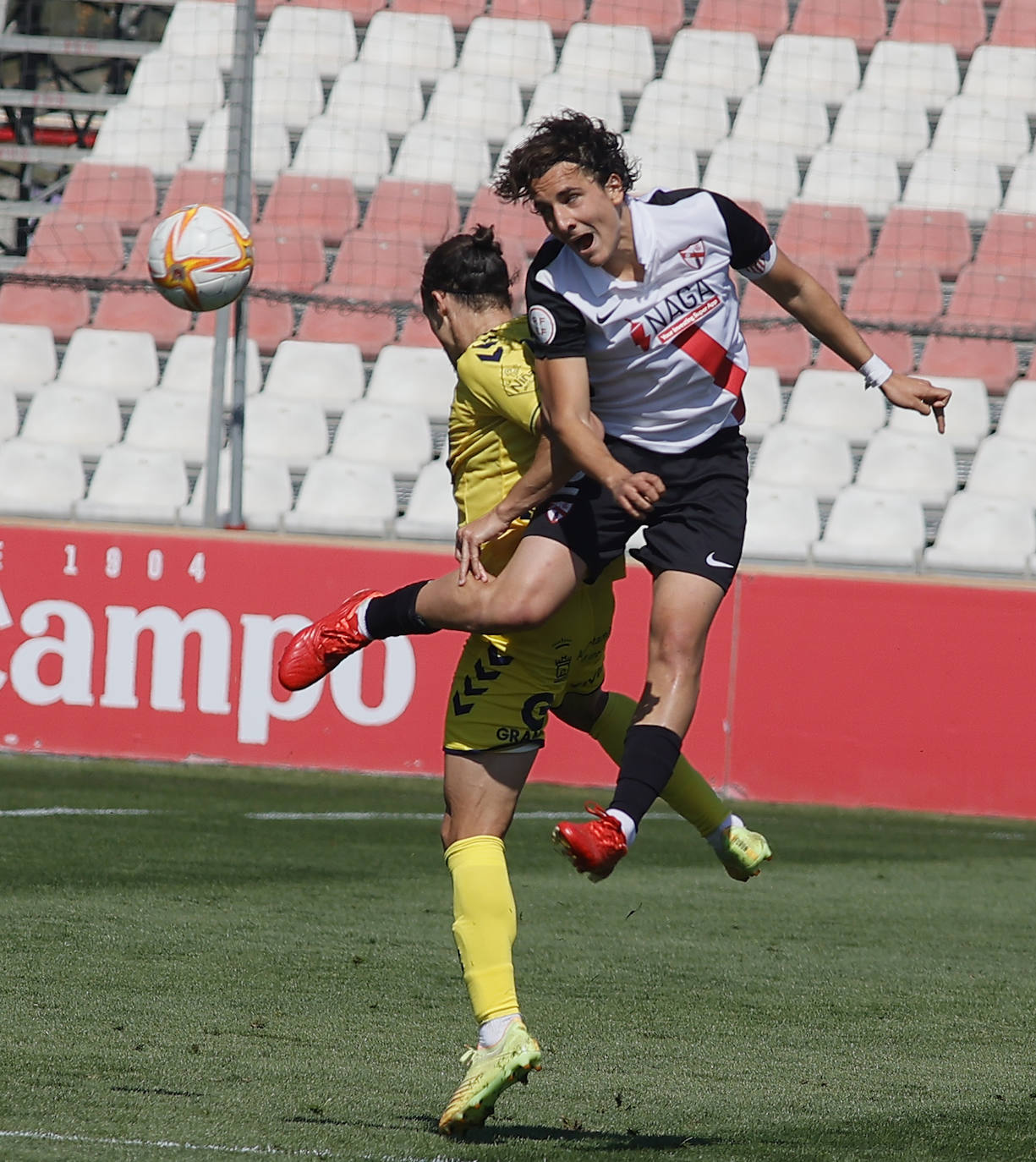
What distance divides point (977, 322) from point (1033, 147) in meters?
2.48

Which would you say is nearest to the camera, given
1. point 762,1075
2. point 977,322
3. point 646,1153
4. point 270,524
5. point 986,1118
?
point 646,1153

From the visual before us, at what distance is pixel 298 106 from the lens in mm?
15555

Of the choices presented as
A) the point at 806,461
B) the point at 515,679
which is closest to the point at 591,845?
the point at 515,679

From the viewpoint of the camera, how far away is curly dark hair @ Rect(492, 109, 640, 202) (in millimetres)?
3822

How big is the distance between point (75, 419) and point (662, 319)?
32.7ft

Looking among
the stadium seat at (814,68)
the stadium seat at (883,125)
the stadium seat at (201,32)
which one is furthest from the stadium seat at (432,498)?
the stadium seat at (814,68)

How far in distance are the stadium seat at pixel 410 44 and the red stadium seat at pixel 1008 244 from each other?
488 centimetres

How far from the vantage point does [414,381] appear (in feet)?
43.5

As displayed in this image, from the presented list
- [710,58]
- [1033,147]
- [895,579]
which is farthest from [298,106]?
[895,579]

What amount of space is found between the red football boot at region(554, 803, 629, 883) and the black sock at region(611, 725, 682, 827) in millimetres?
159

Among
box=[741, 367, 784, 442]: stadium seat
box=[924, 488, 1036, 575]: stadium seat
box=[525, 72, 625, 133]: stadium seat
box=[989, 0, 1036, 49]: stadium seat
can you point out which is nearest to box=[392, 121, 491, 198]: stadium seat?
box=[525, 72, 625, 133]: stadium seat

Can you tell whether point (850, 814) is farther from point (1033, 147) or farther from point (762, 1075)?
point (1033, 147)

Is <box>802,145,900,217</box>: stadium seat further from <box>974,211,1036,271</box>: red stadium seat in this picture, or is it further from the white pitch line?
the white pitch line

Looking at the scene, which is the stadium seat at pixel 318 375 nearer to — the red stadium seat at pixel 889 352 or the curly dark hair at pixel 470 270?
the red stadium seat at pixel 889 352
